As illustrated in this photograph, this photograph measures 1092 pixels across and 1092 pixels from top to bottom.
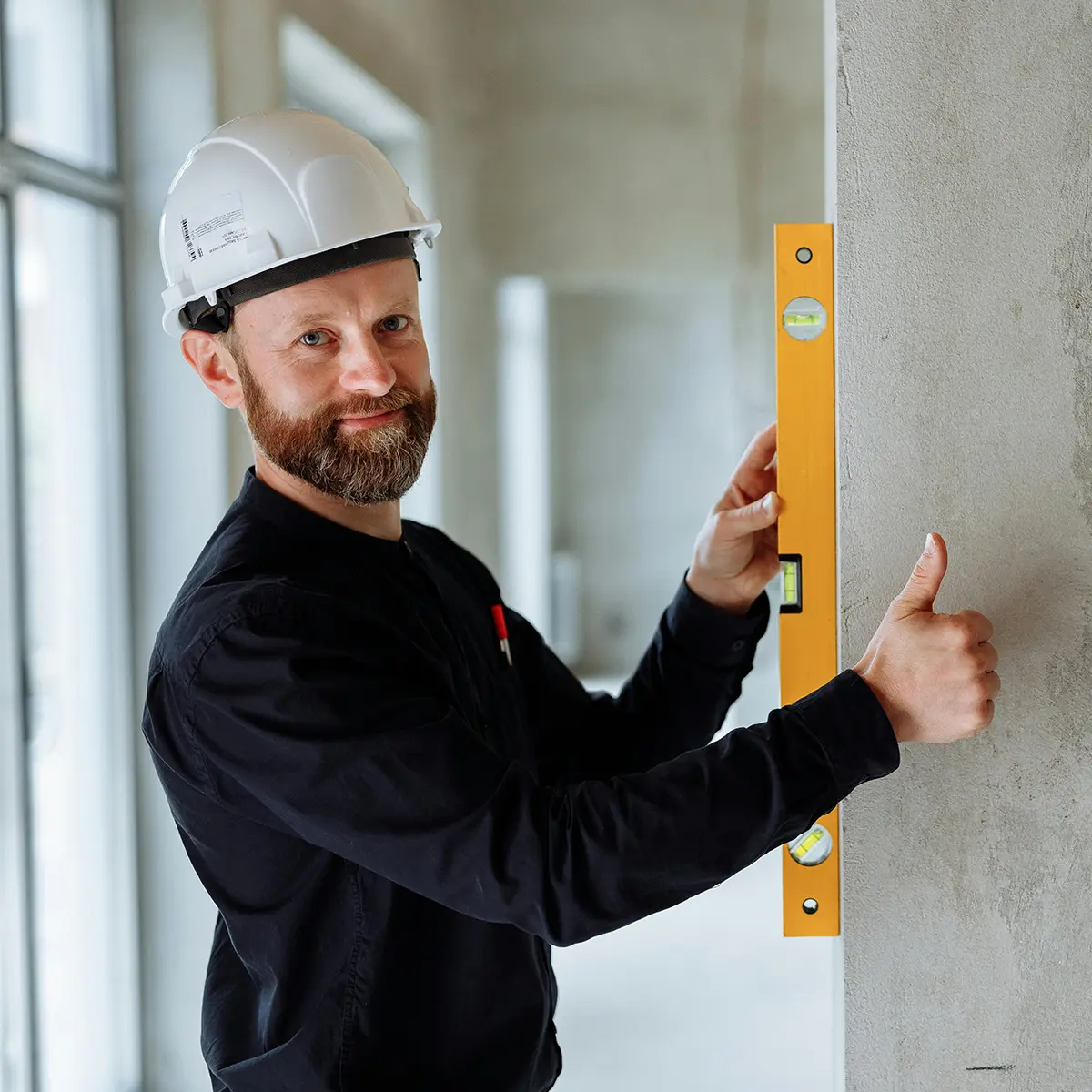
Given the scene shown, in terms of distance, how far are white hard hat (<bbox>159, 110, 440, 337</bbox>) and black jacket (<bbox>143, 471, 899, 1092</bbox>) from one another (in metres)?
0.23

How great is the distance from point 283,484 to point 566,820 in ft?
1.66

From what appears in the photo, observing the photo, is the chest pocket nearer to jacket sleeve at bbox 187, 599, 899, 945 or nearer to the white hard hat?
jacket sleeve at bbox 187, 599, 899, 945

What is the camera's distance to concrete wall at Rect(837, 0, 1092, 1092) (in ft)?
3.88

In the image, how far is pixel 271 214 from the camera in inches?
47.8

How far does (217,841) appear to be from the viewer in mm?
1160

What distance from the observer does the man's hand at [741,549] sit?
1.39 metres

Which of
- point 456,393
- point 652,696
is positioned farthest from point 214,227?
point 456,393

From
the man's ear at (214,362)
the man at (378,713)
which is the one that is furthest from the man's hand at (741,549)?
the man's ear at (214,362)

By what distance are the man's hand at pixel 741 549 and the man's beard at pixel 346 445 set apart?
0.37 meters

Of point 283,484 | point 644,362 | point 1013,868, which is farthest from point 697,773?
point 644,362

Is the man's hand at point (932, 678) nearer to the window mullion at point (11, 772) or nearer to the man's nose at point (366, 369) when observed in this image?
the man's nose at point (366, 369)

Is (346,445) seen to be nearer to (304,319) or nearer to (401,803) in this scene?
(304,319)

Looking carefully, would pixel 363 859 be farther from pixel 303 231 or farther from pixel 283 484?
pixel 303 231

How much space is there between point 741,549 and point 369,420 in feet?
1.53
